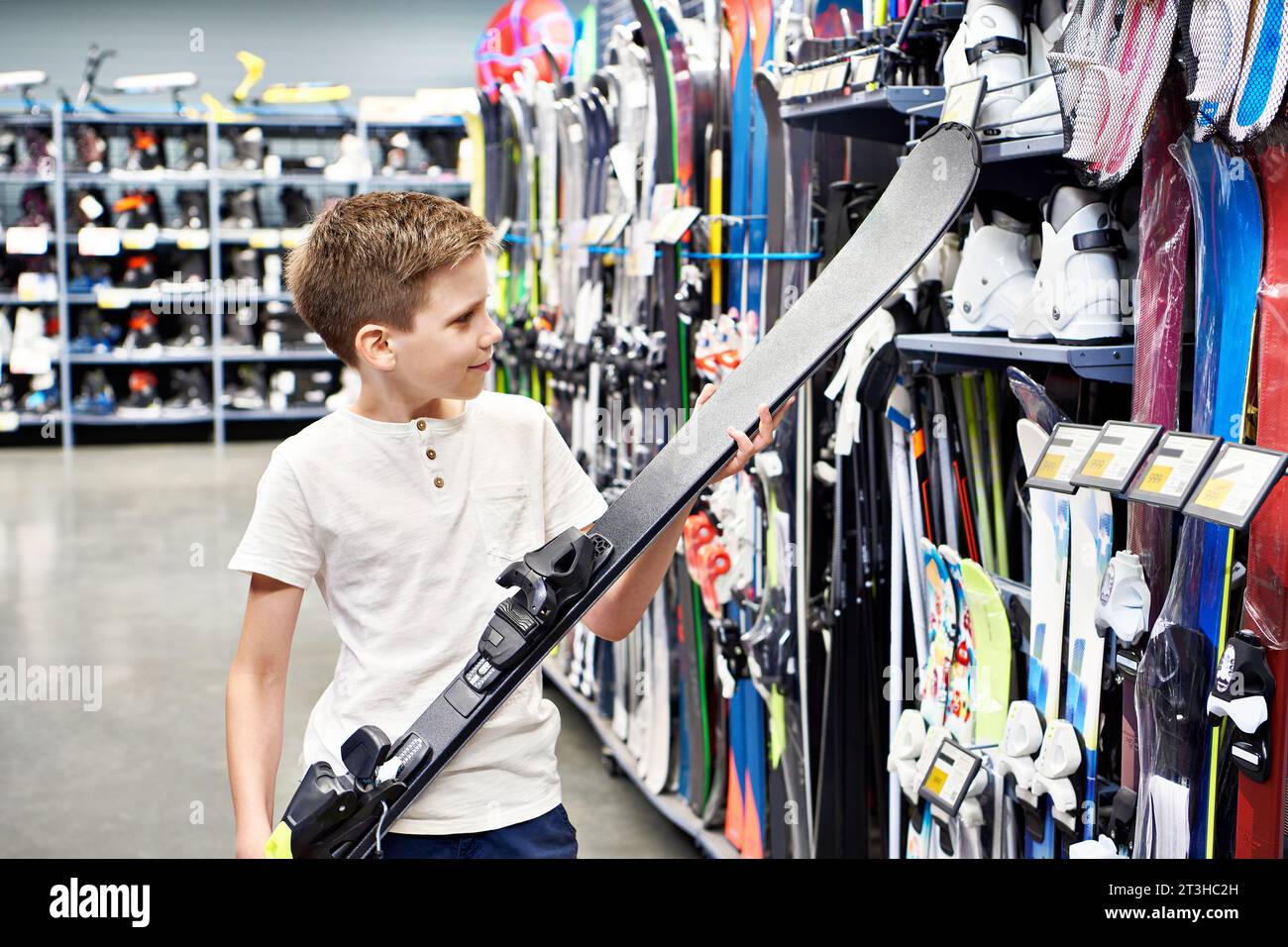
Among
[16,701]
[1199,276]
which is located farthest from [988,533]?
[16,701]

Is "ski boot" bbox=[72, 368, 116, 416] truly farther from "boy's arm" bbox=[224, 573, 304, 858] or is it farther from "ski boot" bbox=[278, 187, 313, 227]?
"boy's arm" bbox=[224, 573, 304, 858]

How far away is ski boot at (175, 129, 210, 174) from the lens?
10.0m

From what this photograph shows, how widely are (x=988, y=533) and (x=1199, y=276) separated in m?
0.68

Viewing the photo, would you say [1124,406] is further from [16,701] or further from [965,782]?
[16,701]

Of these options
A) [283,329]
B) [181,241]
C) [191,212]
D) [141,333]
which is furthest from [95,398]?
[191,212]

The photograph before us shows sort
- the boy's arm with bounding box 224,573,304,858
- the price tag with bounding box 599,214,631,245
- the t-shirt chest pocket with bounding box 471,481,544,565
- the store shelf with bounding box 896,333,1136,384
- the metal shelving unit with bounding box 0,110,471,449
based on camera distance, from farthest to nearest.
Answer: the metal shelving unit with bounding box 0,110,471,449 → the price tag with bounding box 599,214,631,245 → the store shelf with bounding box 896,333,1136,384 → the t-shirt chest pocket with bounding box 471,481,544,565 → the boy's arm with bounding box 224,573,304,858

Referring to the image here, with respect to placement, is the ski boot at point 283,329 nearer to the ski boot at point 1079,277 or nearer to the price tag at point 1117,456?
the ski boot at point 1079,277

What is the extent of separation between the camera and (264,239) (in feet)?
33.3

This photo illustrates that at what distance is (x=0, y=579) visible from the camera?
5.90m

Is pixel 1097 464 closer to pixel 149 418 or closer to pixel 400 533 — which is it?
pixel 400 533

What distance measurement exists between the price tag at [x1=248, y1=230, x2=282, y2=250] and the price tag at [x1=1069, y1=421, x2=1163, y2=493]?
9.51 m

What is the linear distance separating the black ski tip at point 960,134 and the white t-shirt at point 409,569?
773 mm

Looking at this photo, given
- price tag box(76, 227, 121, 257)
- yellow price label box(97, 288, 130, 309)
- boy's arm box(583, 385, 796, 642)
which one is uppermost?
price tag box(76, 227, 121, 257)

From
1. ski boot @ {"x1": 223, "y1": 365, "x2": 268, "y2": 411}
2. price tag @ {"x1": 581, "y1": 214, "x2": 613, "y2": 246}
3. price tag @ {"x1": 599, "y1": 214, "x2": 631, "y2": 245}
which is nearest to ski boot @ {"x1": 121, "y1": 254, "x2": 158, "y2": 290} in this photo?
ski boot @ {"x1": 223, "y1": 365, "x2": 268, "y2": 411}
